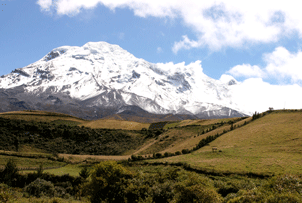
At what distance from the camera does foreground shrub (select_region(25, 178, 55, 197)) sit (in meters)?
30.5

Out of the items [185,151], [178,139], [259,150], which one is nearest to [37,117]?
[178,139]

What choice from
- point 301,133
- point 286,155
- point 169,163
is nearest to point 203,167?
point 169,163

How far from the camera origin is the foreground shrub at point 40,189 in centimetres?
3052

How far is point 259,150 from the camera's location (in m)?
46.8

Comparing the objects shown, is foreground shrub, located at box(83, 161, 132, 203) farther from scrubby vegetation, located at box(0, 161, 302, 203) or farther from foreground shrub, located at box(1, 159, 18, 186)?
foreground shrub, located at box(1, 159, 18, 186)

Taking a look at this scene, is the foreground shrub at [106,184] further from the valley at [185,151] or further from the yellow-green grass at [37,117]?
the yellow-green grass at [37,117]

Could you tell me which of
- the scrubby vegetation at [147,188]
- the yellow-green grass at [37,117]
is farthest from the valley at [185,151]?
the yellow-green grass at [37,117]

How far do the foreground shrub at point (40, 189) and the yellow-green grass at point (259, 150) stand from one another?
22938 millimetres

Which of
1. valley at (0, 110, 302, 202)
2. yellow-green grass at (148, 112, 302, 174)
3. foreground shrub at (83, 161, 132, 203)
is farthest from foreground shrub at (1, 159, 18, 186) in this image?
yellow-green grass at (148, 112, 302, 174)

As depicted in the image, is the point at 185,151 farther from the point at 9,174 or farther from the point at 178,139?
the point at 9,174

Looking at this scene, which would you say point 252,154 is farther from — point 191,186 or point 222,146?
point 191,186

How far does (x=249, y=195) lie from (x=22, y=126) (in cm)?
7403

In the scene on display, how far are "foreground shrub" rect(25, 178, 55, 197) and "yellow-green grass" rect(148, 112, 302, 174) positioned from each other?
75.3 ft

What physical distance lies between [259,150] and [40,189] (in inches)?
1548
